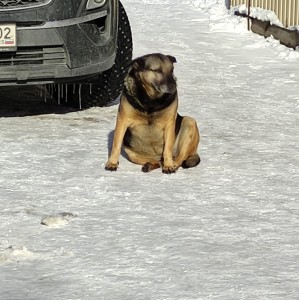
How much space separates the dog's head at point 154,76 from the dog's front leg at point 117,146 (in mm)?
230

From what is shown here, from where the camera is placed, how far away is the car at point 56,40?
271 inches

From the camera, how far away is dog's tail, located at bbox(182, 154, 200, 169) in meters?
6.27

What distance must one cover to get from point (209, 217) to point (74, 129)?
7.99ft

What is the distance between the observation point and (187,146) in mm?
6316

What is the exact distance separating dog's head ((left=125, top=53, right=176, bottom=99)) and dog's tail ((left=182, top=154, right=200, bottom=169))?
0.52 m

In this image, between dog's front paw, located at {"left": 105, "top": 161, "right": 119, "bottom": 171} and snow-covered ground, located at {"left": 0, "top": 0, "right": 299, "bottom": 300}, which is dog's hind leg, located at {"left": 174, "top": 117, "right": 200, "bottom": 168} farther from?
dog's front paw, located at {"left": 105, "top": 161, "right": 119, "bottom": 171}

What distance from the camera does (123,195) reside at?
555 cm

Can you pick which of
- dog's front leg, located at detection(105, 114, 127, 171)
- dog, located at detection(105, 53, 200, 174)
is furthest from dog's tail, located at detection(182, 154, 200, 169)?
dog's front leg, located at detection(105, 114, 127, 171)

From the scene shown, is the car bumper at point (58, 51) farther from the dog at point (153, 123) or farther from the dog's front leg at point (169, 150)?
the dog's front leg at point (169, 150)

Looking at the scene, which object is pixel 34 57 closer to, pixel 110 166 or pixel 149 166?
pixel 110 166

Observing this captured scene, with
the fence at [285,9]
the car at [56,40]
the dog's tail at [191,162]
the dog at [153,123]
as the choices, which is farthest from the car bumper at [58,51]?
the fence at [285,9]

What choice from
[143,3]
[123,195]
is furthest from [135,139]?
[143,3]

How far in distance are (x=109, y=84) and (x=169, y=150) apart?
6.05ft

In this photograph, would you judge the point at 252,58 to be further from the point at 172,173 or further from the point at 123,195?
the point at 123,195
